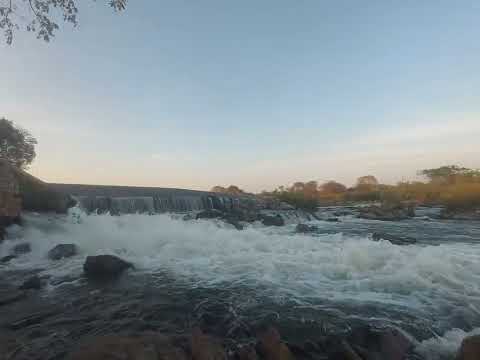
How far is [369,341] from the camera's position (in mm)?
3434

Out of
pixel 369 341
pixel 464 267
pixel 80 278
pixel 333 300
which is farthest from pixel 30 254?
pixel 464 267

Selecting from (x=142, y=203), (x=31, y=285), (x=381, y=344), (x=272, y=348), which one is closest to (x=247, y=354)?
(x=272, y=348)

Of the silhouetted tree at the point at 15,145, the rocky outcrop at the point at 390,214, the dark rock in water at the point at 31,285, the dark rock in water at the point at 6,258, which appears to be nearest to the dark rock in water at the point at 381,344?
the dark rock in water at the point at 31,285

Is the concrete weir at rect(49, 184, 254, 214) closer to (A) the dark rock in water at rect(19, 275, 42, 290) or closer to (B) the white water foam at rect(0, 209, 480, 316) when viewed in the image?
(B) the white water foam at rect(0, 209, 480, 316)

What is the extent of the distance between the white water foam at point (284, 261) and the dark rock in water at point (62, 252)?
26 centimetres

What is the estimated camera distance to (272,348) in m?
3.01

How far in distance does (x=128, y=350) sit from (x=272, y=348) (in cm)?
168

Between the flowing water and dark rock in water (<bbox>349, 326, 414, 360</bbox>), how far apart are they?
0.25 m

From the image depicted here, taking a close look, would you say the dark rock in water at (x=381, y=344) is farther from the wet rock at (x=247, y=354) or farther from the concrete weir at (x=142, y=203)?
the concrete weir at (x=142, y=203)

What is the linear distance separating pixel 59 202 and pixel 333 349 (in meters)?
17.0

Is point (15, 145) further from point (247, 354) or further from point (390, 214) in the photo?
point (390, 214)

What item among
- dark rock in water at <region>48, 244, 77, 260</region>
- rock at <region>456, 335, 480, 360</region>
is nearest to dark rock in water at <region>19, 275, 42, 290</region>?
dark rock in water at <region>48, 244, 77, 260</region>

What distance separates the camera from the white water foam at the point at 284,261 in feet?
17.8

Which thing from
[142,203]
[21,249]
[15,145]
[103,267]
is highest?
[15,145]
